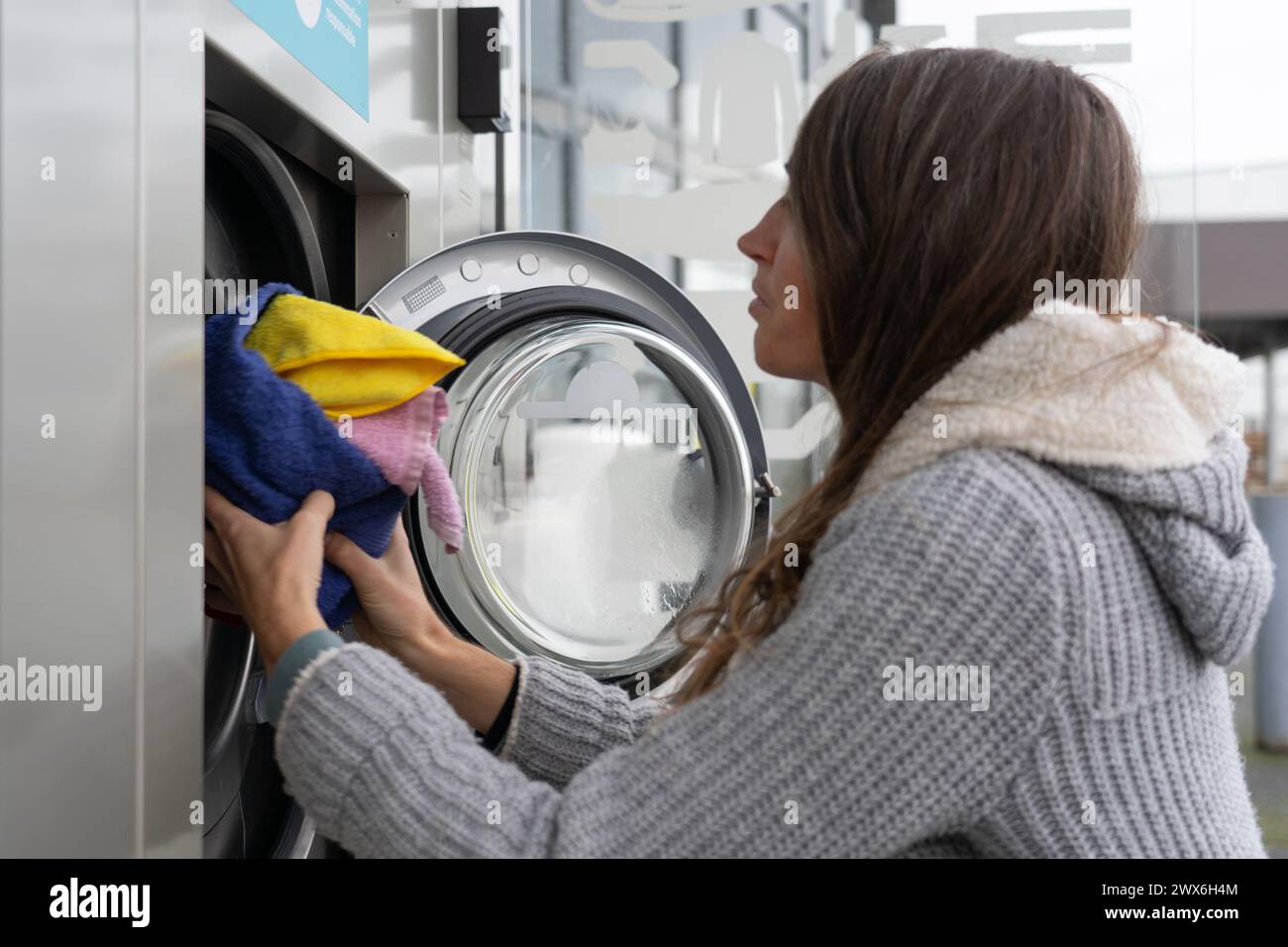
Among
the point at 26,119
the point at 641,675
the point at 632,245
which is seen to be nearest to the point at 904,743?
the point at 26,119

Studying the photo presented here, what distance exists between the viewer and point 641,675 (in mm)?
1417

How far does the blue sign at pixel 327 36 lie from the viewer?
3.06 ft

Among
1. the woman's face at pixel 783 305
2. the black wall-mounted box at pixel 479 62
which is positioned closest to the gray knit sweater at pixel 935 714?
the woman's face at pixel 783 305

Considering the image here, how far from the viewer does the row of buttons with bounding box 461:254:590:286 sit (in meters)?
1.39

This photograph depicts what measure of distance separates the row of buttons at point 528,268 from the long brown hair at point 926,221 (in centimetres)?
64

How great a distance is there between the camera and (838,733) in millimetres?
653

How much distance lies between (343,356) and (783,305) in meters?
0.36

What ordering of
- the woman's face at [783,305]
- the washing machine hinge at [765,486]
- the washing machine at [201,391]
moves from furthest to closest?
1. the washing machine hinge at [765,486]
2. the woman's face at [783,305]
3. the washing machine at [201,391]

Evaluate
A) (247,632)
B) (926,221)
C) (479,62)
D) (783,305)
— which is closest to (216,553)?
(247,632)

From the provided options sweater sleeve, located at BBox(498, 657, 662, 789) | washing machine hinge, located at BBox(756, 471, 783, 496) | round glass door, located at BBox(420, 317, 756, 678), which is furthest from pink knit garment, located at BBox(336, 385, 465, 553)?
washing machine hinge, located at BBox(756, 471, 783, 496)

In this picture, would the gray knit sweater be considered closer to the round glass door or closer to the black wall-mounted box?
the round glass door

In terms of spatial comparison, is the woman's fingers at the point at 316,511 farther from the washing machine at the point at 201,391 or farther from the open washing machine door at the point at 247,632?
the open washing machine door at the point at 247,632
